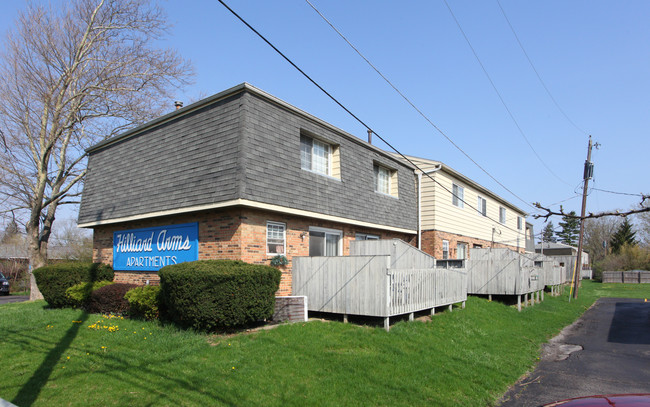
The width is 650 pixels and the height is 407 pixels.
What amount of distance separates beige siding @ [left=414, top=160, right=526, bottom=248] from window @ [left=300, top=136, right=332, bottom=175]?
670cm

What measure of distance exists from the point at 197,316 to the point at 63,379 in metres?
2.70

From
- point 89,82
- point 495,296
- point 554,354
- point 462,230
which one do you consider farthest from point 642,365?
point 89,82

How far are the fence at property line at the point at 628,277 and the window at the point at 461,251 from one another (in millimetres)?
25728

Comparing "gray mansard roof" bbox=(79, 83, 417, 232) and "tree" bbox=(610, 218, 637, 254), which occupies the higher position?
"gray mansard roof" bbox=(79, 83, 417, 232)

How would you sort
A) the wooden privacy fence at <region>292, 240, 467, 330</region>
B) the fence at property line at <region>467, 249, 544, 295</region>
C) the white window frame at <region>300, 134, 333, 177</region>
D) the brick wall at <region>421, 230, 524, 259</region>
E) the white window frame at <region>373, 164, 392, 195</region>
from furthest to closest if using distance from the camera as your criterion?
the brick wall at <region>421, 230, 524, 259</region> → the white window frame at <region>373, 164, 392, 195</region> → the fence at property line at <region>467, 249, 544, 295</region> → the white window frame at <region>300, 134, 333, 177</region> → the wooden privacy fence at <region>292, 240, 467, 330</region>

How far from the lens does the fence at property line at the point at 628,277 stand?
38.8m

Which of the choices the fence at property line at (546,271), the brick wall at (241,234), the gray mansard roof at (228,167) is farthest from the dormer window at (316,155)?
the fence at property line at (546,271)

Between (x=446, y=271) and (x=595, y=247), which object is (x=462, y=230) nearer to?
(x=446, y=271)

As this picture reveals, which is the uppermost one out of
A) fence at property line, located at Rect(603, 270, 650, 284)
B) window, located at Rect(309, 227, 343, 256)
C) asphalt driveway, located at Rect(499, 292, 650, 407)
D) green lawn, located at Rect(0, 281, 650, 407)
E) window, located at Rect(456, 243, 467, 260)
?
window, located at Rect(309, 227, 343, 256)

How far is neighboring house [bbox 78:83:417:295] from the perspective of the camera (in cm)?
1086

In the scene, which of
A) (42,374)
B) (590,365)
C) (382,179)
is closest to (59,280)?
(42,374)

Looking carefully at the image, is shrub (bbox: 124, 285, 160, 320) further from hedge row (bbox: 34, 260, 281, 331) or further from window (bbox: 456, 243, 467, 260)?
window (bbox: 456, 243, 467, 260)

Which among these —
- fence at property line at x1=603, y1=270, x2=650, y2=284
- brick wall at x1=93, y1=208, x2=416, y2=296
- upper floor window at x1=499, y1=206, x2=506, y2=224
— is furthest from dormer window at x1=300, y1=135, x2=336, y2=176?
fence at property line at x1=603, y1=270, x2=650, y2=284

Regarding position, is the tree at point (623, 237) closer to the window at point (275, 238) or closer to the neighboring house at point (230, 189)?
the neighboring house at point (230, 189)
